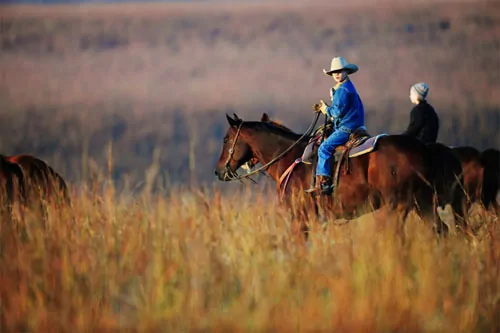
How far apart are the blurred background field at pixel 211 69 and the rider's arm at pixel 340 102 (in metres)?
17.1

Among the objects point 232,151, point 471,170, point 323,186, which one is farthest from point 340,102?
point 471,170

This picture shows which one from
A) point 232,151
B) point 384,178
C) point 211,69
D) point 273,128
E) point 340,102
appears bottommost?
point 384,178

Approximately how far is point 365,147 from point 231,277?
111 inches

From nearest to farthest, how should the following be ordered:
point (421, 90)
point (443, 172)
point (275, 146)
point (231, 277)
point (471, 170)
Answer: point (231, 277), point (443, 172), point (275, 146), point (471, 170), point (421, 90)

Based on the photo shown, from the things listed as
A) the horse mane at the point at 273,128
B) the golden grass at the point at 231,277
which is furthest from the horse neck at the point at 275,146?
the golden grass at the point at 231,277

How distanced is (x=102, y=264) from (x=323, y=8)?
34.8 m

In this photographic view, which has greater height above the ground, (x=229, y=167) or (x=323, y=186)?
(x=229, y=167)

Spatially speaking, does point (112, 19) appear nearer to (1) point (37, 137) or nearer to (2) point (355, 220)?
(1) point (37, 137)

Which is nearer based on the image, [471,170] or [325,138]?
[325,138]

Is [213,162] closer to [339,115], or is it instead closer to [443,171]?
[339,115]

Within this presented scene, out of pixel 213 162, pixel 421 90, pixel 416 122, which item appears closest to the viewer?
pixel 416 122

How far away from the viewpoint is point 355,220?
9617 millimetres

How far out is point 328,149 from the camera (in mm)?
9898

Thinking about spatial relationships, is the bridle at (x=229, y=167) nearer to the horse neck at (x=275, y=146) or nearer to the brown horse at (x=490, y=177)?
the horse neck at (x=275, y=146)
